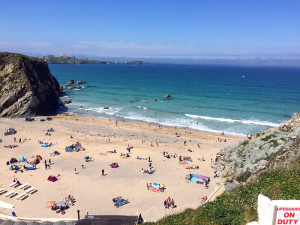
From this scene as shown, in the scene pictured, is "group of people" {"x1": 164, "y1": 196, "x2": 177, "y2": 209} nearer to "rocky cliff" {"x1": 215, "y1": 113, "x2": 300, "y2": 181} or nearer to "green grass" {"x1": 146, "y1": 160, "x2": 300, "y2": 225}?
"rocky cliff" {"x1": 215, "y1": 113, "x2": 300, "y2": 181}

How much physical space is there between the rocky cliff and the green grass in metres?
4.89

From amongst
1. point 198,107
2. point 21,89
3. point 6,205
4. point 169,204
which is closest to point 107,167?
point 169,204

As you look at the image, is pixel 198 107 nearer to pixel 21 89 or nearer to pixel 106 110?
pixel 106 110

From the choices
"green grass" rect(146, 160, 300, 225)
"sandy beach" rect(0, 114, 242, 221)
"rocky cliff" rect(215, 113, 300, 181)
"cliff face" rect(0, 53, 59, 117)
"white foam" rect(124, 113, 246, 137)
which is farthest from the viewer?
"cliff face" rect(0, 53, 59, 117)

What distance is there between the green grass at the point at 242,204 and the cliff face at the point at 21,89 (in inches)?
1709

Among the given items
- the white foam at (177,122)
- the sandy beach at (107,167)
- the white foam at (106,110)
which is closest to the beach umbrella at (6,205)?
the sandy beach at (107,167)

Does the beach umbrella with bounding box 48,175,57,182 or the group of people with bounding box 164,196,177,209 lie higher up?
the beach umbrella with bounding box 48,175,57,182

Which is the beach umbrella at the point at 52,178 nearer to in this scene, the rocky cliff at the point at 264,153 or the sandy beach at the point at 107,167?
the sandy beach at the point at 107,167

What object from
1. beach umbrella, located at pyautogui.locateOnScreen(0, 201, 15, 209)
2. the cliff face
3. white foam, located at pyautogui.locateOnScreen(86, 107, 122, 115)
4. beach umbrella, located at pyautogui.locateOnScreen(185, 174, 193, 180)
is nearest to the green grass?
beach umbrella, located at pyautogui.locateOnScreen(185, 174, 193, 180)

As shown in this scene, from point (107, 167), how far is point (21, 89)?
30.3 meters

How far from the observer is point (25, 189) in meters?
20.7

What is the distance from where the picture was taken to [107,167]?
26.0 meters

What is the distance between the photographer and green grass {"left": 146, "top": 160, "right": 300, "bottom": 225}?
9490 millimetres

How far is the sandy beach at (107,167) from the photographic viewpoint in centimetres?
1898
